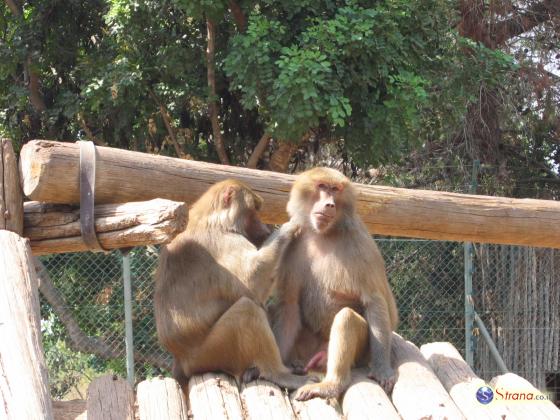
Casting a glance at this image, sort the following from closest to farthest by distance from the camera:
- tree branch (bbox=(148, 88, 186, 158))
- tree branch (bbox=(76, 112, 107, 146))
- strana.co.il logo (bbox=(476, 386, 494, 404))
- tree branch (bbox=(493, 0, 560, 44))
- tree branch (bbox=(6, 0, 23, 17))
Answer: strana.co.il logo (bbox=(476, 386, 494, 404))
tree branch (bbox=(148, 88, 186, 158))
tree branch (bbox=(76, 112, 107, 146))
tree branch (bbox=(6, 0, 23, 17))
tree branch (bbox=(493, 0, 560, 44))

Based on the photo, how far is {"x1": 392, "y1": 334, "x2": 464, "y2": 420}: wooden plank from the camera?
12.9ft

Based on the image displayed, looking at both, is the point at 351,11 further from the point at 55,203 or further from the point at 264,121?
the point at 55,203

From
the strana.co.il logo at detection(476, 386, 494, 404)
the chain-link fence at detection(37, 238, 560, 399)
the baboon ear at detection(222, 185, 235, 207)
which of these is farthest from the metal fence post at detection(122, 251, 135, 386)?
the strana.co.il logo at detection(476, 386, 494, 404)

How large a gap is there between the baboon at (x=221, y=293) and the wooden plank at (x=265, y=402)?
0.32 feet

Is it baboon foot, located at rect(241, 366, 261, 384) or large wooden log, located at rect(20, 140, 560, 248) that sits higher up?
large wooden log, located at rect(20, 140, 560, 248)

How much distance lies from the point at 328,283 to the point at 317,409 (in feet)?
2.94

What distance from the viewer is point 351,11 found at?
29.3ft

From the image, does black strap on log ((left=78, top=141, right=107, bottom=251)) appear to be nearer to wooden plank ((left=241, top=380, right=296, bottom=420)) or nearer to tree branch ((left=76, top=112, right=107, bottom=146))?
wooden plank ((left=241, top=380, right=296, bottom=420))

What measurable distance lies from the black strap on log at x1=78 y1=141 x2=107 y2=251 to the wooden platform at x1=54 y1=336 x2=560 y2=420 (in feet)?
2.74

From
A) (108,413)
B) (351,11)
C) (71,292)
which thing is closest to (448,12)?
(351,11)

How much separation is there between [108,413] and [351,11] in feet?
20.0

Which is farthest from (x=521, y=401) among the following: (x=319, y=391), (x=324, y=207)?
(x=324, y=207)

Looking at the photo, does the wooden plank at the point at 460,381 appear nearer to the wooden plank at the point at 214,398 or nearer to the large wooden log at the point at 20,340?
the wooden plank at the point at 214,398

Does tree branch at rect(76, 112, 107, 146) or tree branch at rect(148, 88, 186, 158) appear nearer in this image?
tree branch at rect(148, 88, 186, 158)
